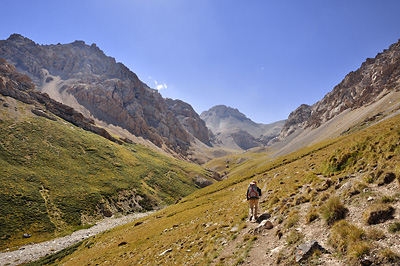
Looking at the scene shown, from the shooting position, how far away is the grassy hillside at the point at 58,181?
48688mm

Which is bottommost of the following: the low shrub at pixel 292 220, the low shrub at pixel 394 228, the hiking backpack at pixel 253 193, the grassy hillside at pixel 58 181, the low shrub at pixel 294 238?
the low shrub at pixel 294 238

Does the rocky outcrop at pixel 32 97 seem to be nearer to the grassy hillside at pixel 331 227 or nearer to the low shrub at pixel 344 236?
the grassy hillside at pixel 331 227

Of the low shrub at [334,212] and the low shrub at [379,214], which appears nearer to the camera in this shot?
the low shrub at [379,214]

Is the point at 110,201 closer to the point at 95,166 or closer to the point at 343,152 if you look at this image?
the point at 95,166

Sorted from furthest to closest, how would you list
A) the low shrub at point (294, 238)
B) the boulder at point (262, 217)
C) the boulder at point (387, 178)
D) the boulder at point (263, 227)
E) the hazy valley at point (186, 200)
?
1. the boulder at point (262, 217)
2. the boulder at point (263, 227)
3. the boulder at point (387, 178)
4. the low shrub at point (294, 238)
5. the hazy valley at point (186, 200)

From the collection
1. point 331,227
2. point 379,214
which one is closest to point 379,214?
point 379,214

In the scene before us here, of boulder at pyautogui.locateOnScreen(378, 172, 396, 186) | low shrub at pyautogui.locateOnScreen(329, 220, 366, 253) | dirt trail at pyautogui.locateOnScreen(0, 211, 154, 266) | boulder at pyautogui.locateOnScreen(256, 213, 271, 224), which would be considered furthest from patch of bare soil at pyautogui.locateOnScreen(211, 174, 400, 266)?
dirt trail at pyautogui.locateOnScreen(0, 211, 154, 266)

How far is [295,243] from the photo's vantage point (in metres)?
9.92

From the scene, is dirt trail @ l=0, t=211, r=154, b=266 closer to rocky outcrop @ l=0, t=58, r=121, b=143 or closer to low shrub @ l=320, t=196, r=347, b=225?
low shrub @ l=320, t=196, r=347, b=225

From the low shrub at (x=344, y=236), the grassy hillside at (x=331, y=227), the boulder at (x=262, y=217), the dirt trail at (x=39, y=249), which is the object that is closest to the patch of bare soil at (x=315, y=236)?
the grassy hillside at (x=331, y=227)

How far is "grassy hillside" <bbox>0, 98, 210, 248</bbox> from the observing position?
1917 inches

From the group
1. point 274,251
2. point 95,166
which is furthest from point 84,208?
point 274,251

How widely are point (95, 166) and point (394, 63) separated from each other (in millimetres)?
266923

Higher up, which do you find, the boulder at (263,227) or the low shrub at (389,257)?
the low shrub at (389,257)
